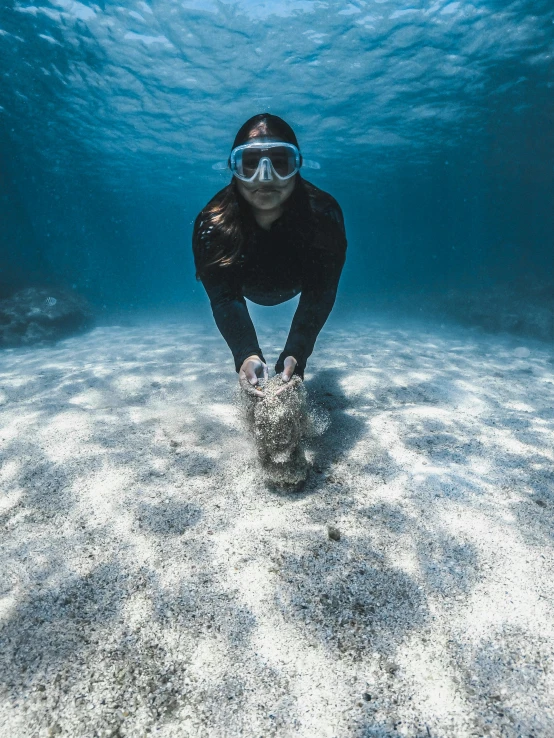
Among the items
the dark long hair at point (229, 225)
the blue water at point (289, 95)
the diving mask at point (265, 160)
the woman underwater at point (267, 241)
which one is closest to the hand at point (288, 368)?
the woman underwater at point (267, 241)

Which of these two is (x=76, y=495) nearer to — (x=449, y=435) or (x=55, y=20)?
(x=449, y=435)

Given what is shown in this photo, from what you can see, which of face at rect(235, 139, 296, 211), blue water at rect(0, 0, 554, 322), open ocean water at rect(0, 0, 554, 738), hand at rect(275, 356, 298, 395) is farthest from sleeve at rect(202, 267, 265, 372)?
blue water at rect(0, 0, 554, 322)

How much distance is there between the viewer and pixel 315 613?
168 cm

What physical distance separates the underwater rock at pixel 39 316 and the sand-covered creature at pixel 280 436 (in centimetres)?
1456

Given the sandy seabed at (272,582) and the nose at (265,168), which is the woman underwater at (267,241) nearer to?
the nose at (265,168)

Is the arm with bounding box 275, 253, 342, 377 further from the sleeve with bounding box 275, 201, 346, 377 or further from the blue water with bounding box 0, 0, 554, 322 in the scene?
the blue water with bounding box 0, 0, 554, 322

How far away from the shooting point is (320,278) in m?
3.61

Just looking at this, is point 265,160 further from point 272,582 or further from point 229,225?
point 272,582

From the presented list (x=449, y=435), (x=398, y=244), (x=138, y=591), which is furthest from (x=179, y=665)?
(x=398, y=244)

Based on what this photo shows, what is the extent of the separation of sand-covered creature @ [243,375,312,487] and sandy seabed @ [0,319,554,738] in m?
0.14

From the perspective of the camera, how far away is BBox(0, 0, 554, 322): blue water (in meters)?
14.1

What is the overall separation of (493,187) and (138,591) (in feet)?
136

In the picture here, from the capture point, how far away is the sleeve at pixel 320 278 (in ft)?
11.3

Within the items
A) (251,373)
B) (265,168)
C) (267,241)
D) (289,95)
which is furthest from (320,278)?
(289,95)
